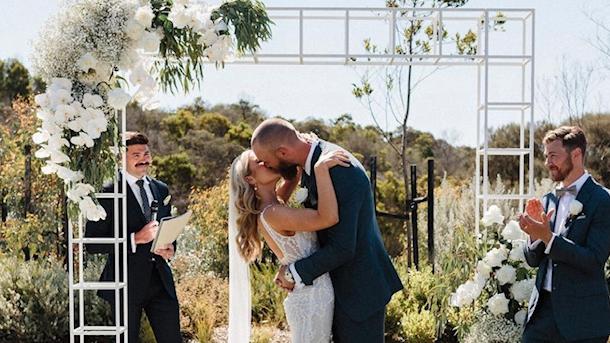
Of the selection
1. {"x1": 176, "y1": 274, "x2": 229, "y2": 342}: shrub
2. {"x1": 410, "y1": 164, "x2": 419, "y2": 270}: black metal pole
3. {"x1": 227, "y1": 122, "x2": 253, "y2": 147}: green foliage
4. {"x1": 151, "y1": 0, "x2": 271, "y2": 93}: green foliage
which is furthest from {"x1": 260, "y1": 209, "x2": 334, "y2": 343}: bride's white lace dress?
{"x1": 227, "y1": 122, "x2": 253, "y2": 147}: green foliage

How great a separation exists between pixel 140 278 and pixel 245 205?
160cm

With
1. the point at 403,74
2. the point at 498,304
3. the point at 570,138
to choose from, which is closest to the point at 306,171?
the point at 570,138

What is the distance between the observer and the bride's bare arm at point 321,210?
136 inches

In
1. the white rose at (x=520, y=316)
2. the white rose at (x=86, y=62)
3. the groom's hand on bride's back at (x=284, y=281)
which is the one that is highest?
the white rose at (x=86, y=62)

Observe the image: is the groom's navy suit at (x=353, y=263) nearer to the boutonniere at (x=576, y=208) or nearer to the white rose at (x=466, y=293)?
the boutonniere at (x=576, y=208)

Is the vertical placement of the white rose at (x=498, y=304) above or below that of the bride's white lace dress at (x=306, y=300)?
below

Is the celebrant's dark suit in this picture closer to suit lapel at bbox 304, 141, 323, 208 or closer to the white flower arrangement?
suit lapel at bbox 304, 141, 323, 208

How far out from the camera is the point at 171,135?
17.1 meters

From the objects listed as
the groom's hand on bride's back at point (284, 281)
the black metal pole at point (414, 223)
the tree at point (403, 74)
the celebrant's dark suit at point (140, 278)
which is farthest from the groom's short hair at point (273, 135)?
the tree at point (403, 74)

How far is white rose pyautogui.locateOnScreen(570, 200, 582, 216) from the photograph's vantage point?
423cm

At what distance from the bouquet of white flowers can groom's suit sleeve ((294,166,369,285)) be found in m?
2.22

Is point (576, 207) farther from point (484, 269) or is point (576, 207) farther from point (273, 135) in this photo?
point (273, 135)

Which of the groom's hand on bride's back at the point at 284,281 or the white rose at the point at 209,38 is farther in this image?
the white rose at the point at 209,38

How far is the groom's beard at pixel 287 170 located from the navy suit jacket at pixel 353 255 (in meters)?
0.05
